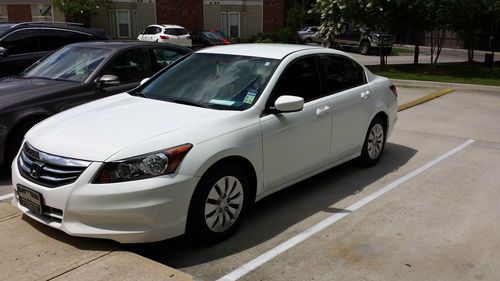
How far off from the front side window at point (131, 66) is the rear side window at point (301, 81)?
2.86m

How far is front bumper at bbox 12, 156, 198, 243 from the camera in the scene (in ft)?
11.9

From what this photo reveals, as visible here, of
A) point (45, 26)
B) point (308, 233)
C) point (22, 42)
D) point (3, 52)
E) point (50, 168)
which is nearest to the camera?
point (50, 168)

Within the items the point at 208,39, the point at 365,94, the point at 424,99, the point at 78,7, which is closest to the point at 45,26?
the point at 365,94

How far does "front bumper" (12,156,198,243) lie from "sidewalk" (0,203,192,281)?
0.50 feet

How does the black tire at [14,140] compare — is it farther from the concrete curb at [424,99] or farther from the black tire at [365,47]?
the black tire at [365,47]

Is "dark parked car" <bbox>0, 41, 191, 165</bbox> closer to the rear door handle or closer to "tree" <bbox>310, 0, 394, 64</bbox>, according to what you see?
the rear door handle

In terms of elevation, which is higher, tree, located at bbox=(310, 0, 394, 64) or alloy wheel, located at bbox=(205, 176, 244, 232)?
tree, located at bbox=(310, 0, 394, 64)


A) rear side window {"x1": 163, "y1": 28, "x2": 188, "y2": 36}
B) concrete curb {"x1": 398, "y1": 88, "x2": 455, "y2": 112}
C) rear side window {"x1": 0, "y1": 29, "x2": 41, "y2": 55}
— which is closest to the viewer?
rear side window {"x1": 0, "y1": 29, "x2": 41, "y2": 55}

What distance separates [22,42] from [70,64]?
2.54 m

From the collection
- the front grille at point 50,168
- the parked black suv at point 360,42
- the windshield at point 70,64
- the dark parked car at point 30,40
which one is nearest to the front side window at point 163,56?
the windshield at point 70,64

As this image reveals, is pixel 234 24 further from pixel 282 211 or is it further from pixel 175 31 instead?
pixel 282 211

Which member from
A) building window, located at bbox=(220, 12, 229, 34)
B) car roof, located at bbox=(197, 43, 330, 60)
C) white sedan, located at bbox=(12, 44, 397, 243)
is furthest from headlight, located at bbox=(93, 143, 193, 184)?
building window, located at bbox=(220, 12, 229, 34)

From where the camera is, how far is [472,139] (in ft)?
27.1

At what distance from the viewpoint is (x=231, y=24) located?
41719 millimetres
